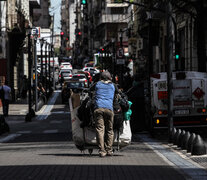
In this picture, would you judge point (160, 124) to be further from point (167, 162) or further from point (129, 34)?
point (129, 34)

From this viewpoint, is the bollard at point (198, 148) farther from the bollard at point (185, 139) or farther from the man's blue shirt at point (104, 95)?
the man's blue shirt at point (104, 95)

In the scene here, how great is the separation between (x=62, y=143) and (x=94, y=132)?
213 inches

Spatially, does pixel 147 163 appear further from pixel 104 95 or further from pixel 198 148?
pixel 198 148

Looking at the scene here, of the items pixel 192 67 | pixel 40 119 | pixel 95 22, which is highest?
pixel 95 22

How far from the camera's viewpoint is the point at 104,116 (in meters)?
14.0

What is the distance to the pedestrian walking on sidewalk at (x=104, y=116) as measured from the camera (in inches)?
550

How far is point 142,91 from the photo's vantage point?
896 inches

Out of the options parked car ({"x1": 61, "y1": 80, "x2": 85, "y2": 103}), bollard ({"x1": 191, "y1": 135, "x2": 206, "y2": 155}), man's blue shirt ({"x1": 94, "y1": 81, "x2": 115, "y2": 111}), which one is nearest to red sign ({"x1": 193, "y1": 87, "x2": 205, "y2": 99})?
bollard ({"x1": 191, "y1": 135, "x2": 206, "y2": 155})

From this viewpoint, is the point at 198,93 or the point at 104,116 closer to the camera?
the point at 104,116

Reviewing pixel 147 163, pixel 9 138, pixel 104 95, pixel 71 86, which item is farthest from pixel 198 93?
pixel 71 86

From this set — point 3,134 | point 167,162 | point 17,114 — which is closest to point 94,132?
point 167,162

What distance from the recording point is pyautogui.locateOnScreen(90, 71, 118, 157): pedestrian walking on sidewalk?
14.0 m

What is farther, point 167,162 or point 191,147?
point 191,147

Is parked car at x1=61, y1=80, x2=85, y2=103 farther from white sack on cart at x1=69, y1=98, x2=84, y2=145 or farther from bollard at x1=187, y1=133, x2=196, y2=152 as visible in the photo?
white sack on cart at x1=69, y1=98, x2=84, y2=145
